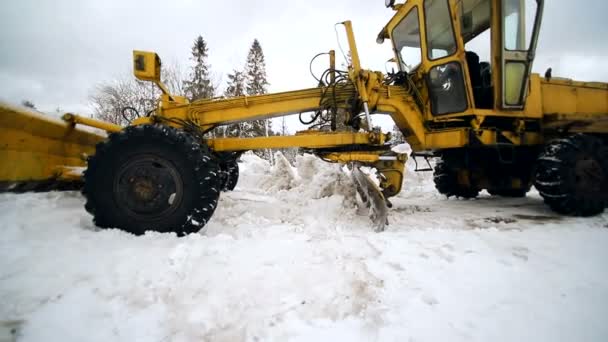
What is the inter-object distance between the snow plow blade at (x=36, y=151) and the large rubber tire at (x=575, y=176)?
604 centimetres

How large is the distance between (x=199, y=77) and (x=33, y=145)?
74.6ft

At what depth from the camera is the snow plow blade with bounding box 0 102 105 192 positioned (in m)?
2.87

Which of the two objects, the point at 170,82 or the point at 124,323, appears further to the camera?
the point at 170,82

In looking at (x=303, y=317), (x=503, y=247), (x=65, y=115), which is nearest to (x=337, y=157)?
(x=503, y=247)

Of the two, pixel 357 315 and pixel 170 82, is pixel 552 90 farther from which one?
pixel 170 82

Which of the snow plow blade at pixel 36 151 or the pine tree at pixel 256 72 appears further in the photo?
the pine tree at pixel 256 72

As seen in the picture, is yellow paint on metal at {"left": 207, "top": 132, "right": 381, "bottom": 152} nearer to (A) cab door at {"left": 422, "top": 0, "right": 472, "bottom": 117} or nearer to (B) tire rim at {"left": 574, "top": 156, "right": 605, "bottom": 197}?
(A) cab door at {"left": 422, "top": 0, "right": 472, "bottom": 117}

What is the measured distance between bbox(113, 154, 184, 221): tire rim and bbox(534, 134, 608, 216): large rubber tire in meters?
4.53

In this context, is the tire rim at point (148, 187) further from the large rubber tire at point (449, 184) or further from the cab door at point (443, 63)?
the large rubber tire at point (449, 184)

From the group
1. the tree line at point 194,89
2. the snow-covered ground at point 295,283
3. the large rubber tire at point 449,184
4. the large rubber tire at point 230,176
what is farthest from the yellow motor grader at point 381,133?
the tree line at point 194,89

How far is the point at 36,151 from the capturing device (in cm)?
317

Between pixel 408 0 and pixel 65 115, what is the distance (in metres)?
5.00

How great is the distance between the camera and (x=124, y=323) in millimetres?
1299

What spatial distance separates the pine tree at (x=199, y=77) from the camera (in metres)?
22.0
